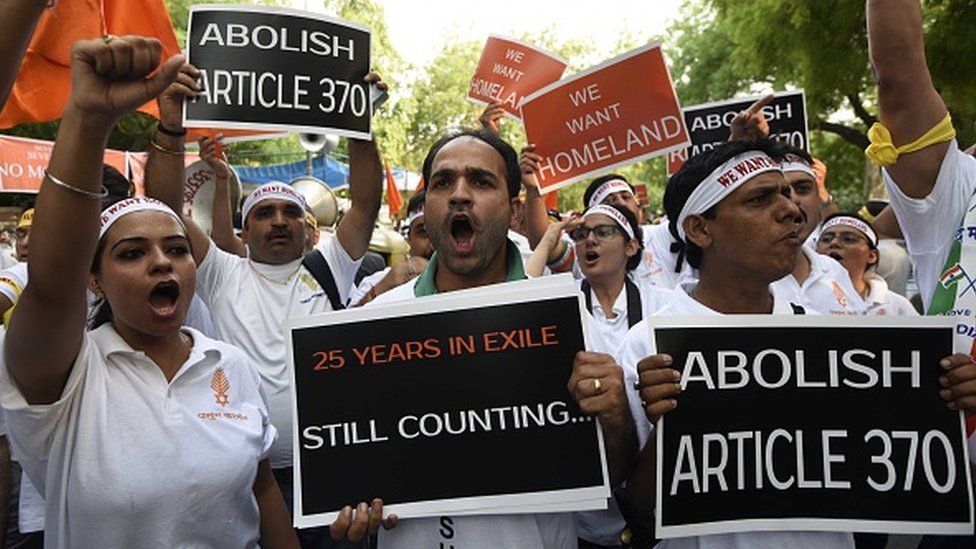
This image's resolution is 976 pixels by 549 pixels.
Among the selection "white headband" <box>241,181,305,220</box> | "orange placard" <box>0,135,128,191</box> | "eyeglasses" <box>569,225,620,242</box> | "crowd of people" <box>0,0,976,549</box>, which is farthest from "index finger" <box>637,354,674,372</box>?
"orange placard" <box>0,135,128,191</box>

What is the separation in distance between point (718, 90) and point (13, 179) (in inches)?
633

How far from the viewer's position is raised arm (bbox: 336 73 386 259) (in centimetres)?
411

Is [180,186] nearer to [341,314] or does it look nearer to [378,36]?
[341,314]

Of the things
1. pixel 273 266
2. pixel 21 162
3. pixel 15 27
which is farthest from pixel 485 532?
pixel 21 162

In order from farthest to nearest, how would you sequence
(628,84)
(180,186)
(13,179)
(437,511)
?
(13,179)
(628,84)
(180,186)
(437,511)

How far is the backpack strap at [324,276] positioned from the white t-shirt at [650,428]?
2.04 meters

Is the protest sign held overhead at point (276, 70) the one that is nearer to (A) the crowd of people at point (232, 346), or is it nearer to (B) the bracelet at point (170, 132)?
(B) the bracelet at point (170, 132)

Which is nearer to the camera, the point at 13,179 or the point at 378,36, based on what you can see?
the point at 13,179

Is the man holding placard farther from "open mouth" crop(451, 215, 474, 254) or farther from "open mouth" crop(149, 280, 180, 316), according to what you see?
"open mouth" crop(149, 280, 180, 316)

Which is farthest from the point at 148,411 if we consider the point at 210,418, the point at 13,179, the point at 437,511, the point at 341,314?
the point at 13,179

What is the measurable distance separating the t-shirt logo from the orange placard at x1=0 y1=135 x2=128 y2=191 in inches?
463

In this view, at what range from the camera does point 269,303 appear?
165 inches

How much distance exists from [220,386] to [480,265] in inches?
35.8

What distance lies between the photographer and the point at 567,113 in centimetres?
566
